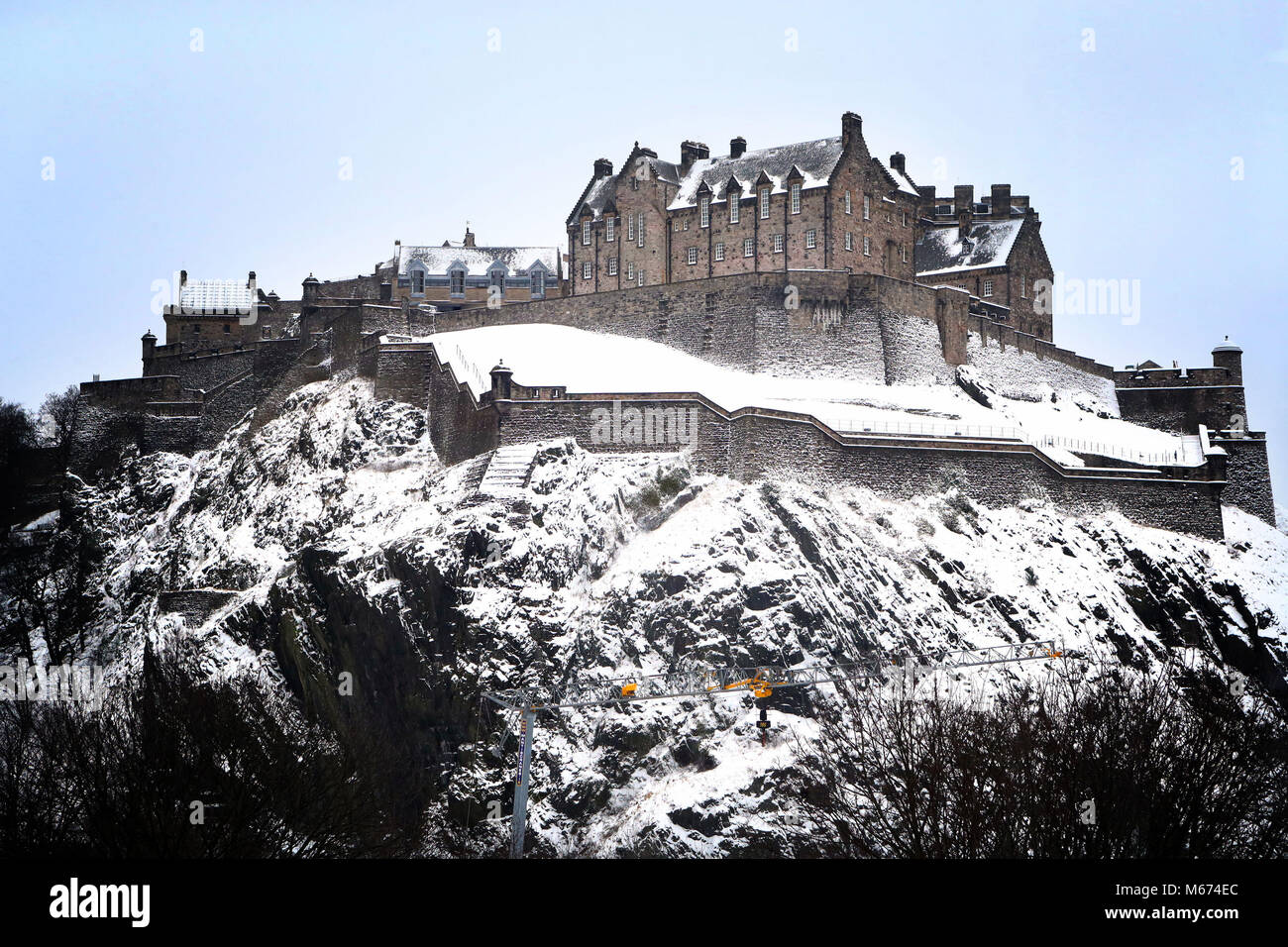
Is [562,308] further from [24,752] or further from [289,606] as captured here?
[24,752]

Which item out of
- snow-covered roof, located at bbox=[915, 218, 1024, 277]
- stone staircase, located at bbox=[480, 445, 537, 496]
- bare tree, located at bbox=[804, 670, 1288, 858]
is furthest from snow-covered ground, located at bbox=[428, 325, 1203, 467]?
bare tree, located at bbox=[804, 670, 1288, 858]

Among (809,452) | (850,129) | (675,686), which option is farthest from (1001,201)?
(675,686)

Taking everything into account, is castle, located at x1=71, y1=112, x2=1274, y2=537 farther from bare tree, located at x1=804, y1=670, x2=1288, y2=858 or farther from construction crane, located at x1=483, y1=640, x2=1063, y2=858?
bare tree, located at x1=804, y1=670, x2=1288, y2=858

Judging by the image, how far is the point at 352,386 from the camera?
6819 centimetres

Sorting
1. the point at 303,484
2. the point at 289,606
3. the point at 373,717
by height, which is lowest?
the point at 373,717

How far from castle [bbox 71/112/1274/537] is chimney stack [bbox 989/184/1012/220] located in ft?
0.34

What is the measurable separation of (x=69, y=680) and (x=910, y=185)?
5300 cm

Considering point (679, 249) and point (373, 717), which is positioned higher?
point (679, 249)

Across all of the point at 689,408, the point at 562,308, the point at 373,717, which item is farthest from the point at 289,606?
the point at 562,308

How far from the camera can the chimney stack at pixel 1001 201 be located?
89688 millimetres

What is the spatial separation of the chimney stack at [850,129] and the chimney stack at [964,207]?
42.0 feet

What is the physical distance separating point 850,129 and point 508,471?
31015 millimetres

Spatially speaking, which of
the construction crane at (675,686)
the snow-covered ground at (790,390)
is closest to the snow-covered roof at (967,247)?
the snow-covered ground at (790,390)

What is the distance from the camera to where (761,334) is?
7012cm
